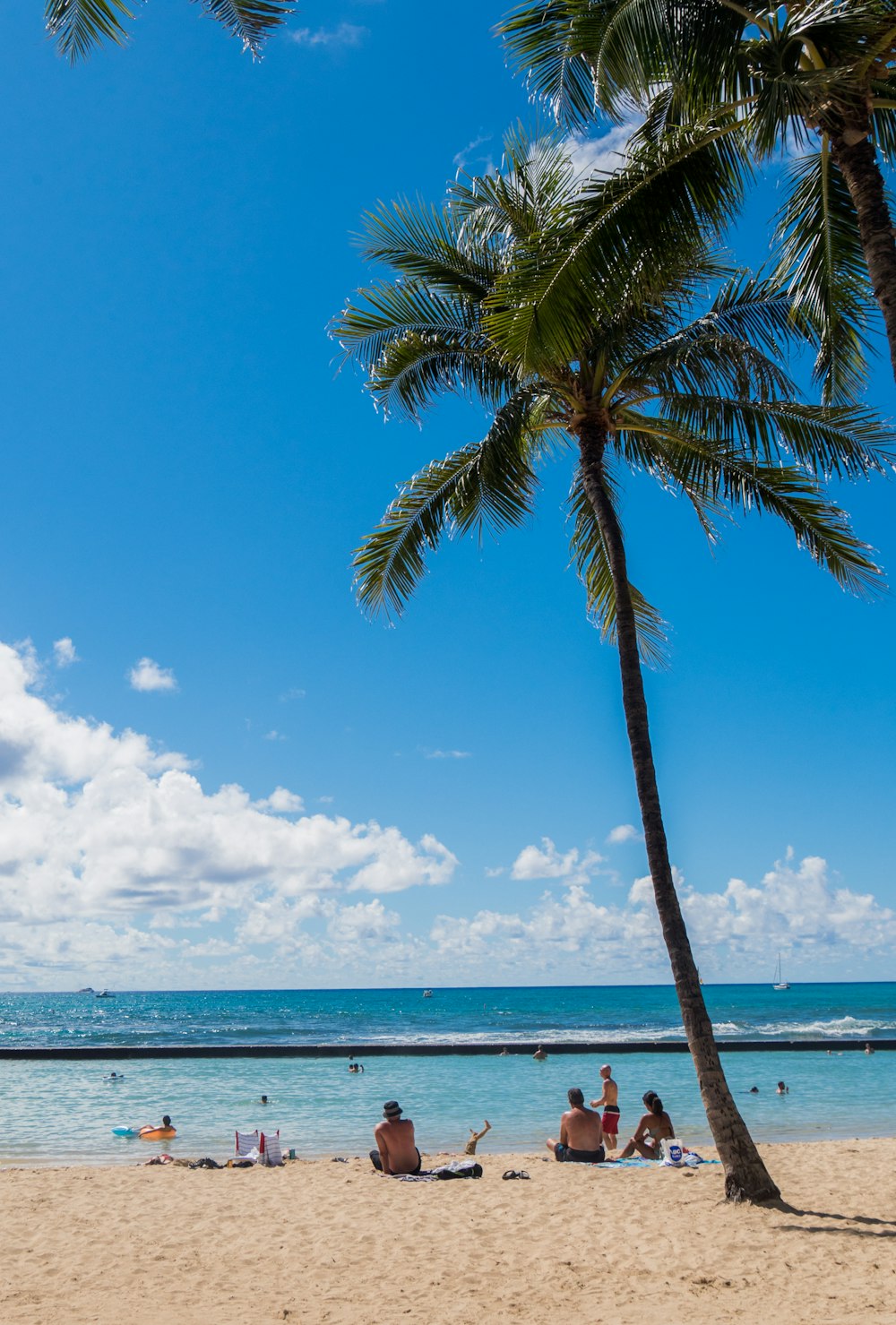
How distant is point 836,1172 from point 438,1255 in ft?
17.6

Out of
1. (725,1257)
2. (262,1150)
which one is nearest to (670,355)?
(725,1257)

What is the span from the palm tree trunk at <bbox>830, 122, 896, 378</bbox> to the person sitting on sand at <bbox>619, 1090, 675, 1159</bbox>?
10489 millimetres

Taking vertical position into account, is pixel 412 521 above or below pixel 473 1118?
above

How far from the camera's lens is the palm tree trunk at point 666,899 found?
8227mm

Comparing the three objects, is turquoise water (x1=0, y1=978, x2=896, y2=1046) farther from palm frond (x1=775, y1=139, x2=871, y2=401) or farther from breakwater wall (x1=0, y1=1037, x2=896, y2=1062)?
palm frond (x1=775, y1=139, x2=871, y2=401)

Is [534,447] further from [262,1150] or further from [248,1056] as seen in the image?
[248,1056]

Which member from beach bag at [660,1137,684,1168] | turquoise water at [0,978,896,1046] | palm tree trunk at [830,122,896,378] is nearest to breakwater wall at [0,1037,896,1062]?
turquoise water at [0,978,896,1046]

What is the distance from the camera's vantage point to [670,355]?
9758 millimetres

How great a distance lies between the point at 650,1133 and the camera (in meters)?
12.7

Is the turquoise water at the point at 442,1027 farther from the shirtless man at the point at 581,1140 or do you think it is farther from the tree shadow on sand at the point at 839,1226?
the tree shadow on sand at the point at 839,1226

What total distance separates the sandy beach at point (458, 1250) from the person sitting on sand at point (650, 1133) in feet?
4.16

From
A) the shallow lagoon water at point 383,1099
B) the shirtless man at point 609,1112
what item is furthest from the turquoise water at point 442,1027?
A: the shirtless man at point 609,1112

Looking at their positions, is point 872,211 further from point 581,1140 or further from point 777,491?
point 581,1140

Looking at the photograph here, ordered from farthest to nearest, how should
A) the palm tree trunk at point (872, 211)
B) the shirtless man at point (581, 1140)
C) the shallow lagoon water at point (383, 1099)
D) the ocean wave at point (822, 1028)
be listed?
the ocean wave at point (822, 1028)
the shallow lagoon water at point (383, 1099)
the shirtless man at point (581, 1140)
the palm tree trunk at point (872, 211)
